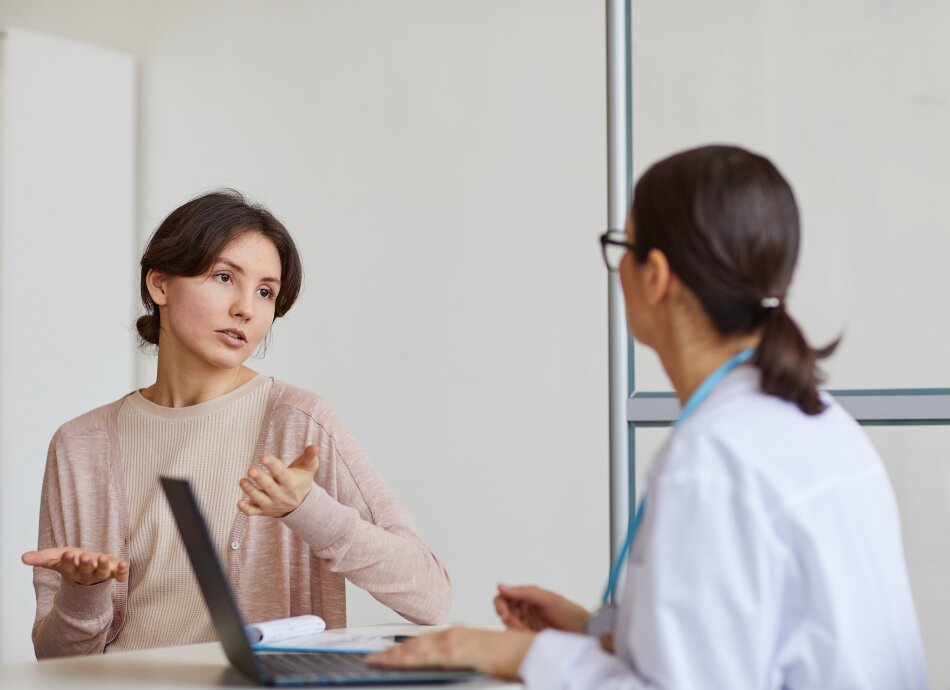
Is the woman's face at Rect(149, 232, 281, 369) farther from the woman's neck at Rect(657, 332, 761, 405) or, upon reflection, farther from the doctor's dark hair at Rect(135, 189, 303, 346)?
the woman's neck at Rect(657, 332, 761, 405)

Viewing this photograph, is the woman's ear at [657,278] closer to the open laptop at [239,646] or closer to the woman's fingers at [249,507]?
the open laptop at [239,646]

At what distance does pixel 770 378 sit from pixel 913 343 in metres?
2.09

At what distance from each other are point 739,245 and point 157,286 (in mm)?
1346

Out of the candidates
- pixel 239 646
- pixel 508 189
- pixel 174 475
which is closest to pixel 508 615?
pixel 239 646

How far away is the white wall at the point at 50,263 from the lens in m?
3.47

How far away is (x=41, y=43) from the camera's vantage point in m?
3.60

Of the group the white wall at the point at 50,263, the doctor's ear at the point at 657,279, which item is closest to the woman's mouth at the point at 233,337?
the doctor's ear at the point at 657,279

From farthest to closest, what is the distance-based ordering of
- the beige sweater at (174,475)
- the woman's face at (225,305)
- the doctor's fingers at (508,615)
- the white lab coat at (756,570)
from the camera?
A: the woman's face at (225,305) < the beige sweater at (174,475) < the doctor's fingers at (508,615) < the white lab coat at (756,570)

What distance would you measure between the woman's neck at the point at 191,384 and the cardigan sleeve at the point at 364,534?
0.21 m

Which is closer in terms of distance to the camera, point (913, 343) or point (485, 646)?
point (485, 646)

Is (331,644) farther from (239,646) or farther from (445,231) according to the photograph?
(445,231)

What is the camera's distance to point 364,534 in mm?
1793

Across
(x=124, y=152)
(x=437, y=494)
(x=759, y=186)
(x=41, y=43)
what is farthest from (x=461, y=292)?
(x=759, y=186)

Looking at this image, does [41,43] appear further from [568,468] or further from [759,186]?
[759,186]
